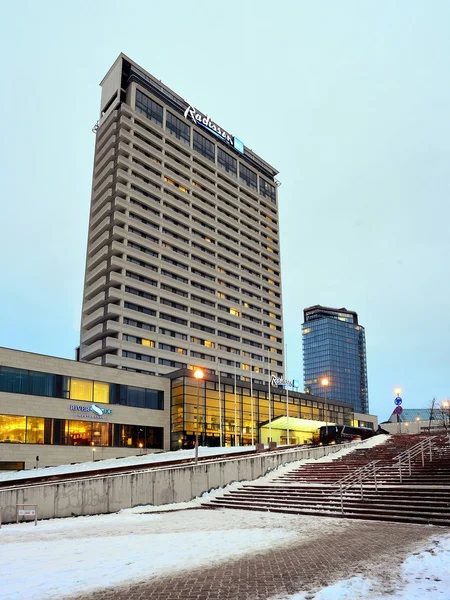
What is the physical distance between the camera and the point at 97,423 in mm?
53906

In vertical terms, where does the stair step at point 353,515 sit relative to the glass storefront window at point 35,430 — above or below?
below

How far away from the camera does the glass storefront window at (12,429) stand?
45812mm

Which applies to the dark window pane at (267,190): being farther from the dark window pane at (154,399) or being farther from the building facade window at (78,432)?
the building facade window at (78,432)

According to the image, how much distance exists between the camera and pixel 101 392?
180ft

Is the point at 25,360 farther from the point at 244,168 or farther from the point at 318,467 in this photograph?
the point at 244,168

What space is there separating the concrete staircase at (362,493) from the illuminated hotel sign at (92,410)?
95.4 ft

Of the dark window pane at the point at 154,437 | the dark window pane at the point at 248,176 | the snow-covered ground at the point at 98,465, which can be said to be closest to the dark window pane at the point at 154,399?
the dark window pane at the point at 154,437

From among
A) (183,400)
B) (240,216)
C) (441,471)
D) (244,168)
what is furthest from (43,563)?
(244,168)

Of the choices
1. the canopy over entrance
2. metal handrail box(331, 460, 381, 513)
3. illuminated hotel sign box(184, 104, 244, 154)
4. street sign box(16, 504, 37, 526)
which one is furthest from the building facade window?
illuminated hotel sign box(184, 104, 244, 154)

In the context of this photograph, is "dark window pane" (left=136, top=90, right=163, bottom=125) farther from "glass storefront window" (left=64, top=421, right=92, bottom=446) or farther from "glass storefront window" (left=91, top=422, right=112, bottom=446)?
"glass storefront window" (left=64, top=421, right=92, bottom=446)

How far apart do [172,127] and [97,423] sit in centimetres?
6387

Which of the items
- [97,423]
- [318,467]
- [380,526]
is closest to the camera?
[380,526]

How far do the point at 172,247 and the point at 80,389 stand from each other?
41.5 meters

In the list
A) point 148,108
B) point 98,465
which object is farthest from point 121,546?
point 148,108
